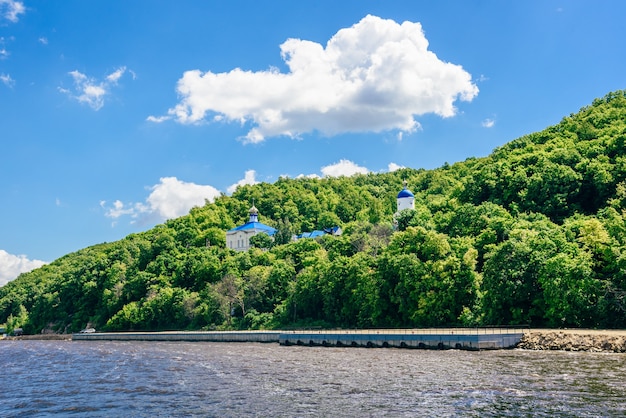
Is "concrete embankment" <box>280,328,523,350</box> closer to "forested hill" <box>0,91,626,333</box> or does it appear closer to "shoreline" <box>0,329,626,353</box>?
"shoreline" <box>0,329,626,353</box>

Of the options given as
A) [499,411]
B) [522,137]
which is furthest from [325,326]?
[522,137]

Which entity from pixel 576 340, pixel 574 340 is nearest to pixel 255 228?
pixel 574 340

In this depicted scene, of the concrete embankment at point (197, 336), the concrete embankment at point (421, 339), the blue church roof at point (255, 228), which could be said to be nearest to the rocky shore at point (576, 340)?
the concrete embankment at point (421, 339)

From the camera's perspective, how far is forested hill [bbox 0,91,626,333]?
53.8 meters

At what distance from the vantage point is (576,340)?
1718 inches

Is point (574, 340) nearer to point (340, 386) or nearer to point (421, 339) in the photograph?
point (421, 339)

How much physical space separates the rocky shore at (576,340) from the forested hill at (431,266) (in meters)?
5.13

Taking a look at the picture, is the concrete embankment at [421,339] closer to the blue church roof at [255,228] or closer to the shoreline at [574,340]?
the shoreline at [574,340]

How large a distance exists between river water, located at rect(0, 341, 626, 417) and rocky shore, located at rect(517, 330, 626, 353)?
2296mm

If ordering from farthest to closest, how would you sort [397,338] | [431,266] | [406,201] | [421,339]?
[406,201] → [431,266] → [397,338] → [421,339]

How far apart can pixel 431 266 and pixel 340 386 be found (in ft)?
111

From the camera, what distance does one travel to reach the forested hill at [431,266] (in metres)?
53.8

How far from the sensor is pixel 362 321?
234 ft

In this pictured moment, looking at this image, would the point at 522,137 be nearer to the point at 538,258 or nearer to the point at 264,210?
the point at 538,258
